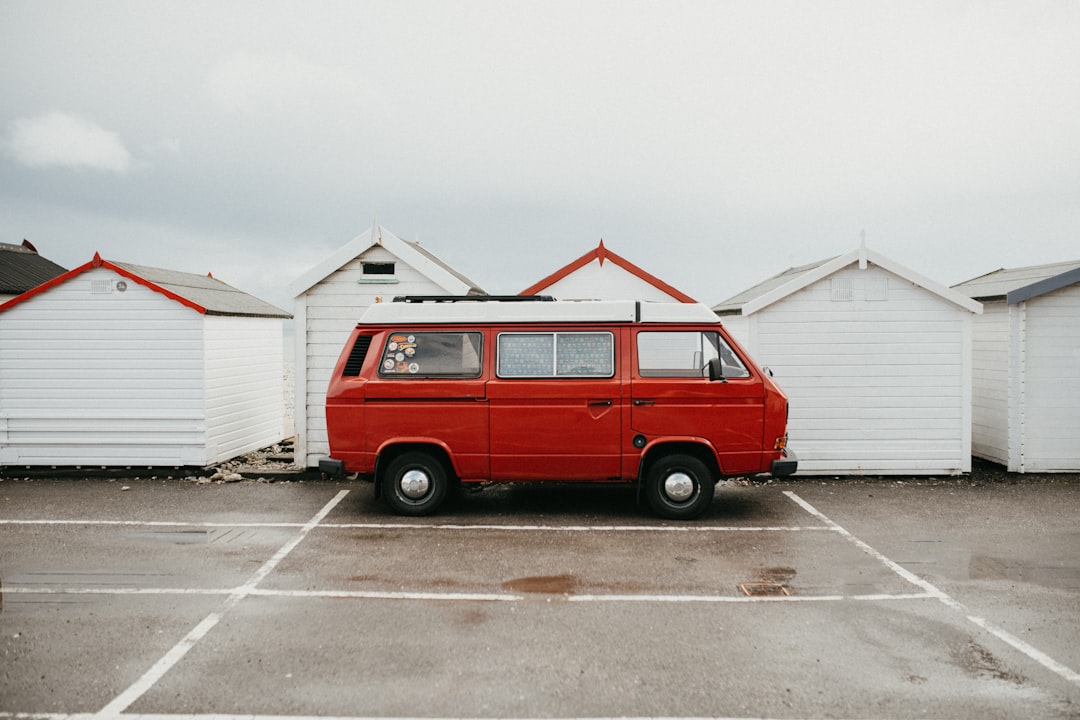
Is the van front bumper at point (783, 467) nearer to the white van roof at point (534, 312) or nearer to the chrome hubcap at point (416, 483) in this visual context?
the white van roof at point (534, 312)

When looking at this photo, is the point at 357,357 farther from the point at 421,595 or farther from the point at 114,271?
the point at 114,271

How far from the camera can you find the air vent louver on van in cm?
892

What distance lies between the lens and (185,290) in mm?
12359

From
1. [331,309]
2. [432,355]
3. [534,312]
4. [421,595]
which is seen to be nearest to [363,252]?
[331,309]

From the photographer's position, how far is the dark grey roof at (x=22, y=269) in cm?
1642

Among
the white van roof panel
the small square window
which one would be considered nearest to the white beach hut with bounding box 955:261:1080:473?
the white van roof panel

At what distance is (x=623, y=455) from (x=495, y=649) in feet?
12.3

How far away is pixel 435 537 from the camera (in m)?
8.05

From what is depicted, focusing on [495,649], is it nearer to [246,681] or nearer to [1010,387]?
[246,681]

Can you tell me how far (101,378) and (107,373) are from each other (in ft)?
0.40

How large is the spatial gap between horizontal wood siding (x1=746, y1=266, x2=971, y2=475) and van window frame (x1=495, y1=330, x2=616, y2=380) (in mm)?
3454

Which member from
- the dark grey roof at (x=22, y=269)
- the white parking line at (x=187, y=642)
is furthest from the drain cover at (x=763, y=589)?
the dark grey roof at (x=22, y=269)

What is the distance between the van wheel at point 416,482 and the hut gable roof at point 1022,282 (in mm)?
8617

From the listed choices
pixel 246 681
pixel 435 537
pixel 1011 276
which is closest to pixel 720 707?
pixel 246 681
